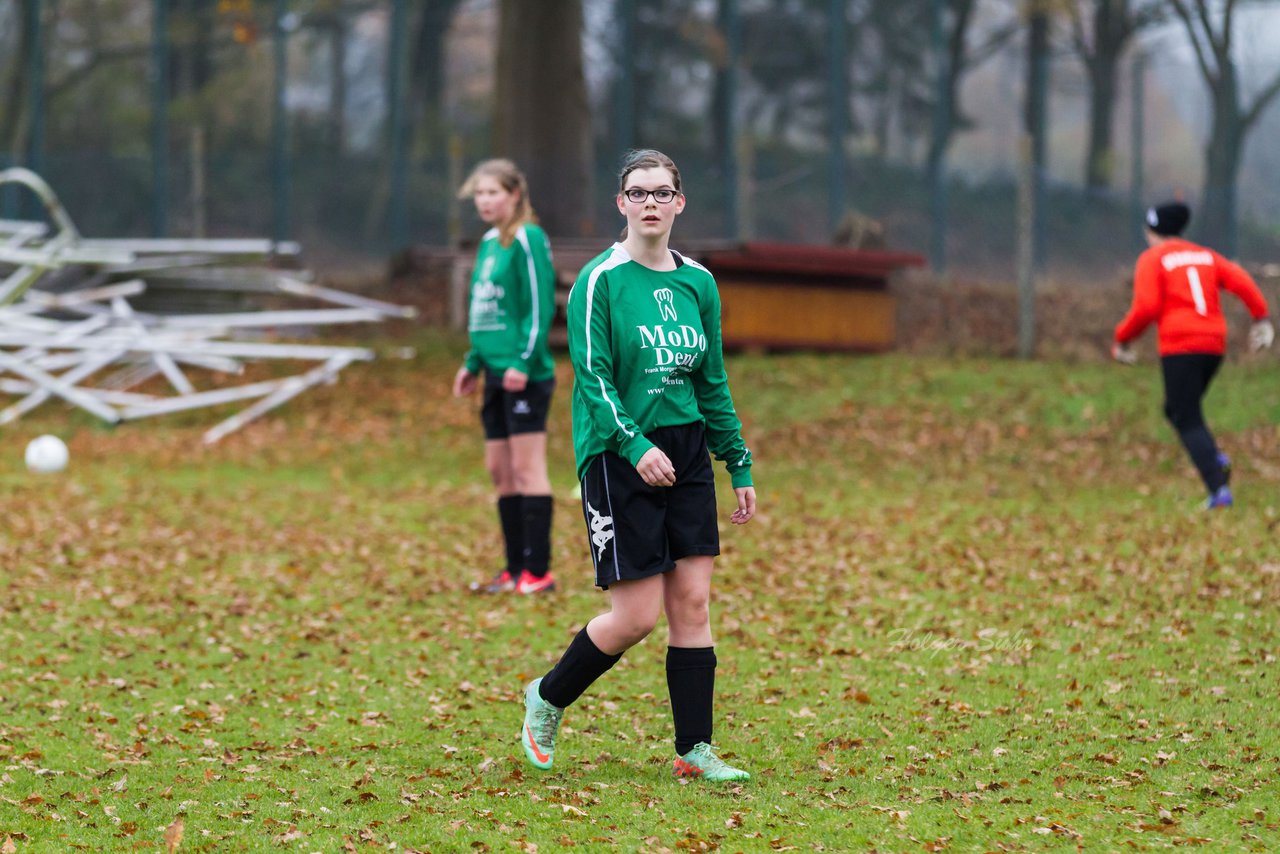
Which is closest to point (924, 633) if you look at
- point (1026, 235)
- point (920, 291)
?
point (1026, 235)

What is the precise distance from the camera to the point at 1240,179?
2153 cm

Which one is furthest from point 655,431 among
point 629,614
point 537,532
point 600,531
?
point 537,532

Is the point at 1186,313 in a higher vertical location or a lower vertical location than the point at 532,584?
higher

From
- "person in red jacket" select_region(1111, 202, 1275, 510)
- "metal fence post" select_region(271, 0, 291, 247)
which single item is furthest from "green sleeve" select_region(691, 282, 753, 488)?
"metal fence post" select_region(271, 0, 291, 247)

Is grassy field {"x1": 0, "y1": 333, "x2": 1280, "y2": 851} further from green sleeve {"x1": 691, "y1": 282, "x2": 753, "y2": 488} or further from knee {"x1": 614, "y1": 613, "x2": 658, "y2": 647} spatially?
green sleeve {"x1": 691, "y1": 282, "x2": 753, "y2": 488}

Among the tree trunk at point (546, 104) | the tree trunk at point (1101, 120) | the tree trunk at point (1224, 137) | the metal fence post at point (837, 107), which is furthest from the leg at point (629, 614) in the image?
the tree trunk at point (1101, 120)

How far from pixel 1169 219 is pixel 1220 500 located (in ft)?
6.28

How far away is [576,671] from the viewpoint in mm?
5109

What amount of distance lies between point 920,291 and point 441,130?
29.5ft

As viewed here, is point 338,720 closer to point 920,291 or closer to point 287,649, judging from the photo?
point 287,649

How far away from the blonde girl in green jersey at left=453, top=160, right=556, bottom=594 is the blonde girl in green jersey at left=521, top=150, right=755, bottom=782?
309cm

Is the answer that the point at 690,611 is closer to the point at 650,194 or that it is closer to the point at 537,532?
the point at 650,194

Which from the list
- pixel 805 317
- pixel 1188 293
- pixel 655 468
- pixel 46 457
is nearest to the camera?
pixel 655 468

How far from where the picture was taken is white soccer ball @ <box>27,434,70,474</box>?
13930 mm
